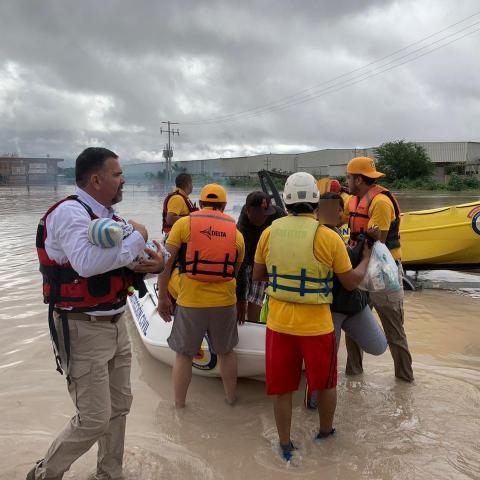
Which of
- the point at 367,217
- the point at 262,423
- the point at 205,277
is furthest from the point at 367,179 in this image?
the point at 262,423

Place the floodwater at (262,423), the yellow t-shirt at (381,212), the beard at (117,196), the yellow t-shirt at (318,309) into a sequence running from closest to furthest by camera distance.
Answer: the beard at (117,196) → the yellow t-shirt at (318,309) → the floodwater at (262,423) → the yellow t-shirt at (381,212)

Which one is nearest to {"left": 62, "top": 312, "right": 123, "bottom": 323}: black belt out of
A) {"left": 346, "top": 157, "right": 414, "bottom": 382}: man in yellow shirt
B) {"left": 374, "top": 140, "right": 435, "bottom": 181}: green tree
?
{"left": 346, "top": 157, "right": 414, "bottom": 382}: man in yellow shirt

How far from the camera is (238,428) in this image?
315cm

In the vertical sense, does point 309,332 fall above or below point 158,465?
above

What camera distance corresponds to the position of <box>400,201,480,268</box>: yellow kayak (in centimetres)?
718

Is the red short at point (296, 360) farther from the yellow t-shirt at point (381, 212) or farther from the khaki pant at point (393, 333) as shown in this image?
the yellow t-shirt at point (381, 212)

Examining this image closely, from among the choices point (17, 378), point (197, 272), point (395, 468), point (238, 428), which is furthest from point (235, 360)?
point (17, 378)

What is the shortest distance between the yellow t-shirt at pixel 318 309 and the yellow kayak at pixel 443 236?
5.47m

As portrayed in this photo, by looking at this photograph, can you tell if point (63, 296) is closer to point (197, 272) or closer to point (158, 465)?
point (197, 272)

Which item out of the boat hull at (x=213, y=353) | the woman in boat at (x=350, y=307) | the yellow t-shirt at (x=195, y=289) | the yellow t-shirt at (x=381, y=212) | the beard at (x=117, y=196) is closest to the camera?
the beard at (x=117, y=196)

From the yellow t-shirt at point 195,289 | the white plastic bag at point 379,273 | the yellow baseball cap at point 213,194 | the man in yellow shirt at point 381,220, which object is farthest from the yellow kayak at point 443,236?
the yellow t-shirt at point 195,289

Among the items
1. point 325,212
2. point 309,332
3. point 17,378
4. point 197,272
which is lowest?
point 17,378

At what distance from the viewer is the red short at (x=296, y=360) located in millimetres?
2529

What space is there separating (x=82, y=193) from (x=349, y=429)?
2413mm
